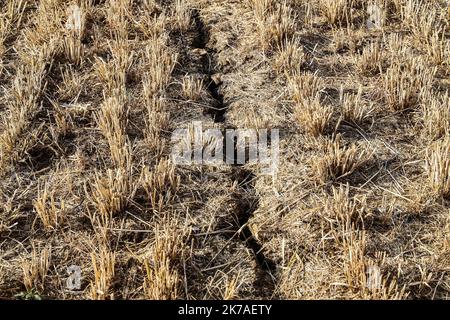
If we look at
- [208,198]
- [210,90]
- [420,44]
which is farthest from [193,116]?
[420,44]

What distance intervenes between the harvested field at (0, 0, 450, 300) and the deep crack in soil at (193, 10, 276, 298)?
1cm

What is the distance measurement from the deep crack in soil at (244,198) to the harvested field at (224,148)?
0.01 m

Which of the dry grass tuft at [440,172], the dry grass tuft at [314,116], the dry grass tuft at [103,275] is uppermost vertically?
the dry grass tuft at [314,116]

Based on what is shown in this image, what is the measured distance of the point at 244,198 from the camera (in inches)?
152

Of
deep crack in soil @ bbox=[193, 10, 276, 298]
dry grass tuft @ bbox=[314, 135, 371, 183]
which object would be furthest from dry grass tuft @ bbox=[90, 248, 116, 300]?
dry grass tuft @ bbox=[314, 135, 371, 183]

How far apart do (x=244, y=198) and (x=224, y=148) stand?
1.65ft

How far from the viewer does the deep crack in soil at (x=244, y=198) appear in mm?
3361

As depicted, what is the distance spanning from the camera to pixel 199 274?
10.9 ft

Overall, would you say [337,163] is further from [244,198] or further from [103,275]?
[103,275]

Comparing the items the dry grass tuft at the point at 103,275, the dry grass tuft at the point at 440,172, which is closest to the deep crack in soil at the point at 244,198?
the dry grass tuft at the point at 103,275

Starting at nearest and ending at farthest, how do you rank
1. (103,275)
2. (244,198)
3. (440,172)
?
(103,275)
(440,172)
(244,198)

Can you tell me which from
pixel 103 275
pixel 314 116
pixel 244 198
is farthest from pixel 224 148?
pixel 103 275

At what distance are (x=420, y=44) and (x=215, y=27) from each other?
189cm

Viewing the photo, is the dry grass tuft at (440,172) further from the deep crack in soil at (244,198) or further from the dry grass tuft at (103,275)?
the dry grass tuft at (103,275)
